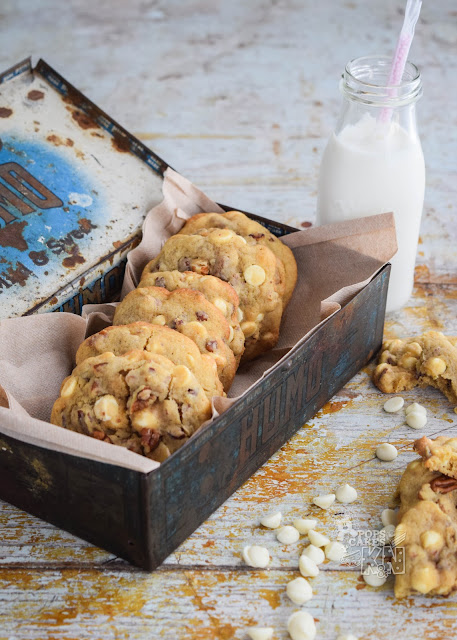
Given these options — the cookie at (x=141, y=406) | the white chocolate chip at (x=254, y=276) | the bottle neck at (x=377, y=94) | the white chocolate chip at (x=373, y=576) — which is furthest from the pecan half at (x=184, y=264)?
the white chocolate chip at (x=373, y=576)

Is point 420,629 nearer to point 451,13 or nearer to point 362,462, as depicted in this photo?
point 362,462

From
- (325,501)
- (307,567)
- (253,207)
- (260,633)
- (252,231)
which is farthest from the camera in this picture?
(253,207)

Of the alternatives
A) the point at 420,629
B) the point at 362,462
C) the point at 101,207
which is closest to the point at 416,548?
the point at 420,629

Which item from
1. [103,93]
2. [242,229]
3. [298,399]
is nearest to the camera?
[298,399]

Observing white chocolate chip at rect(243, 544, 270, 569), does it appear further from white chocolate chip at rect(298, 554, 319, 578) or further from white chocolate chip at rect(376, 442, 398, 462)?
white chocolate chip at rect(376, 442, 398, 462)

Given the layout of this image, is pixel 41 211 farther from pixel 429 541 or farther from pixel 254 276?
pixel 429 541

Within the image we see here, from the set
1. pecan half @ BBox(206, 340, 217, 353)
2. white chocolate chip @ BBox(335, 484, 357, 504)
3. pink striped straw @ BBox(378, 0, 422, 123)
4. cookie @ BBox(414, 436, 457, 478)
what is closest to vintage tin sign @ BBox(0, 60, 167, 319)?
pecan half @ BBox(206, 340, 217, 353)

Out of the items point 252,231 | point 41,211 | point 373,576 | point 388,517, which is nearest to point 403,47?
point 252,231
